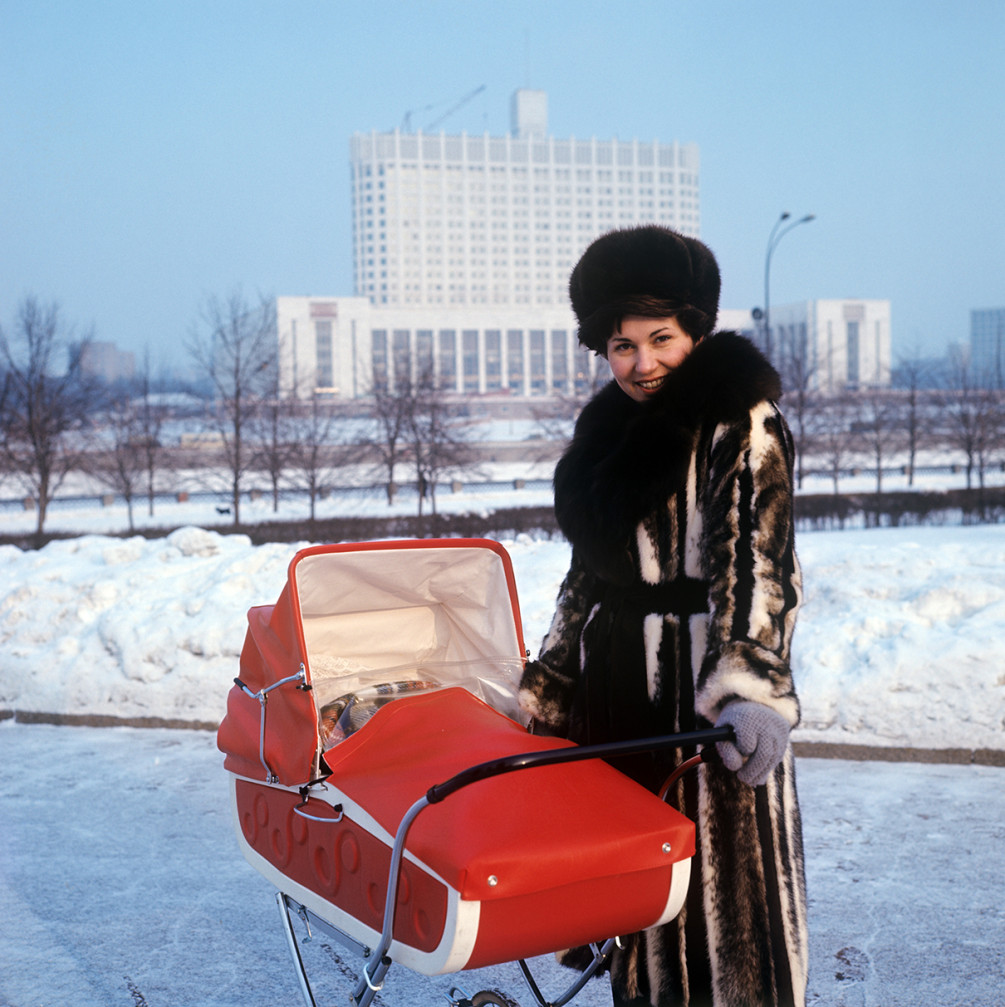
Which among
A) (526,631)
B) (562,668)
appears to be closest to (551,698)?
(562,668)

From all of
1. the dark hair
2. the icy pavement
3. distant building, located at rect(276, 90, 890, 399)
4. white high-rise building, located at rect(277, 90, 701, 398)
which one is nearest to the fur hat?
the dark hair

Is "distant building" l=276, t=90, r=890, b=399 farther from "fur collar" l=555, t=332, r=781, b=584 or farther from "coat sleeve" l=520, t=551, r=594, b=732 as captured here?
"fur collar" l=555, t=332, r=781, b=584

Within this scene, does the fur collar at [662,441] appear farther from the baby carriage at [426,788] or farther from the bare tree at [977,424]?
the bare tree at [977,424]

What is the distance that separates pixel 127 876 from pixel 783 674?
11.2 feet

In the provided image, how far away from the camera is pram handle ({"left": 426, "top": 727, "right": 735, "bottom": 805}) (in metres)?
1.85

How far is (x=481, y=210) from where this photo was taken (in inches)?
6407

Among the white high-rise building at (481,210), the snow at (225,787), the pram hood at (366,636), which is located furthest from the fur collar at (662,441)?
the white high-rise building at (481,210)

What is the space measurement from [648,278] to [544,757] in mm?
1159

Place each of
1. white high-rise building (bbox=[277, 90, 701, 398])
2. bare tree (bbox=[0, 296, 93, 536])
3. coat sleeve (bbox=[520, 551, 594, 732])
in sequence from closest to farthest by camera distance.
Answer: coat sleeve (bbox=[520, 551, 594, 732])
bare tree (bbox=[0, 296, 93, 536])
white high-rise building (bbox=[277, 90, 701, 398])

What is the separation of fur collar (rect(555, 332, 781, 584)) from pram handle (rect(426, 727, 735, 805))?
1.72 feet

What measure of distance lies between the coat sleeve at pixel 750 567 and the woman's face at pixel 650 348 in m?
0.26

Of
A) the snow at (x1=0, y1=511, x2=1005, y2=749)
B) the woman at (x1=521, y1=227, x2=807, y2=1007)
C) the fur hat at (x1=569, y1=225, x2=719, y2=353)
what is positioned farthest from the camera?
the snow at (x1=0, y1=511, x2=1005, y2=749)

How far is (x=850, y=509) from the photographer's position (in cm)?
1941

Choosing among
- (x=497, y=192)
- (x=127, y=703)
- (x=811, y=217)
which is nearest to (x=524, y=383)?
(x=497, y=192)
